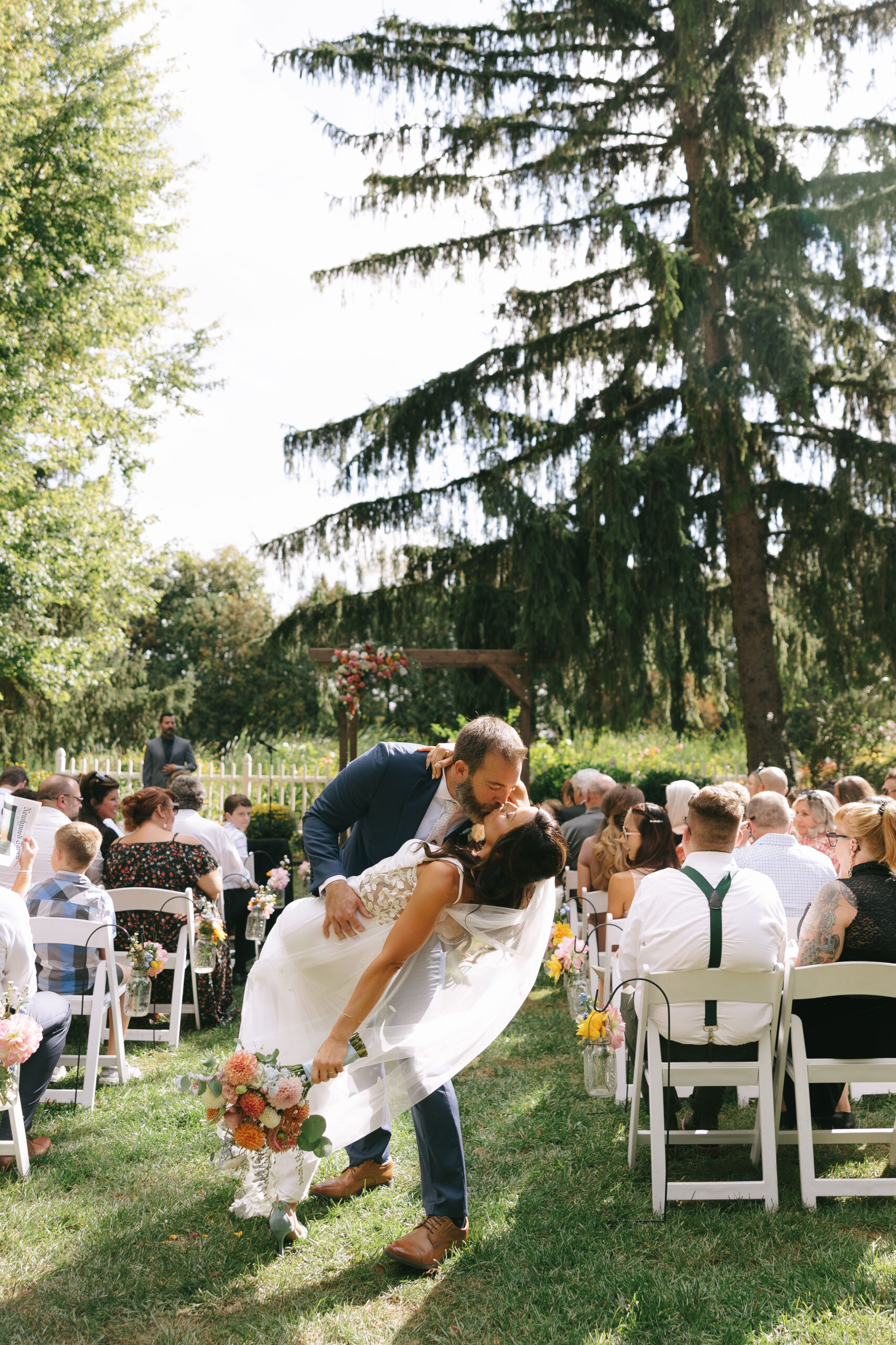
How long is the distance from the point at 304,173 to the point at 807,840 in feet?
34.4

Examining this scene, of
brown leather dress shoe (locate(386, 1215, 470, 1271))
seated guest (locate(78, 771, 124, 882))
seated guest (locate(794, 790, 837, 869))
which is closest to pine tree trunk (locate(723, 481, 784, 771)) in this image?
seated guest (locate(794, 790, 837, 869))

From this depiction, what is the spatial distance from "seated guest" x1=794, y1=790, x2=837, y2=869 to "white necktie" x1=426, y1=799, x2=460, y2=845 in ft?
10.4

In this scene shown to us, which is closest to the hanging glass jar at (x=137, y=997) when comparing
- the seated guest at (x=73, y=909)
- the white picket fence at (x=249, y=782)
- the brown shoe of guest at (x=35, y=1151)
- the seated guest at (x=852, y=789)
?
the seated guest at (x=73, y=909)

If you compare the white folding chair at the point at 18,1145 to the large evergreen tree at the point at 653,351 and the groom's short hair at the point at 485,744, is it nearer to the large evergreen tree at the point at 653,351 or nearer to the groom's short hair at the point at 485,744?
the groom's short hair at the point at 485,744

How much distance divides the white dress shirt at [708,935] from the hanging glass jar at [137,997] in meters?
2.75

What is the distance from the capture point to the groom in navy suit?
2.93 meters

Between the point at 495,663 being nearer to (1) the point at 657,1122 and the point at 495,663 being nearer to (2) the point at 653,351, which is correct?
(2) the point at 653,351

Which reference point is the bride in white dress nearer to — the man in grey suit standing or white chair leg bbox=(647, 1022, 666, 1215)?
white chair leg bbox=(647, 1022, 666, 1215)

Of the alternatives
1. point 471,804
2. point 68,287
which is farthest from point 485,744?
point 68,287

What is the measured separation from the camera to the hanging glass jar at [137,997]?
203 inches

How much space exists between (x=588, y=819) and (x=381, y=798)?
387 centimetres

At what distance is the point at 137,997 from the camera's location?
17.0 ft

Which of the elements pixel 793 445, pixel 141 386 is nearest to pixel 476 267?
pixel 793 445

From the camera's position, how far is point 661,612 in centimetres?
1159
